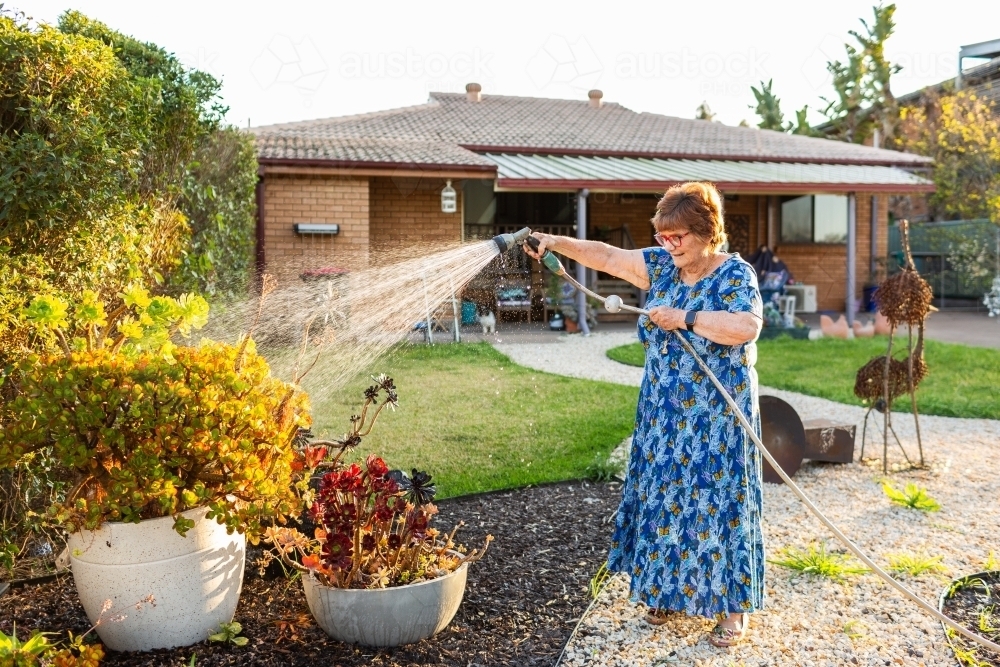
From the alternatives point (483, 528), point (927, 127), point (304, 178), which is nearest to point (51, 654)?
point (483, 528)

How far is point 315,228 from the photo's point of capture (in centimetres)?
1321

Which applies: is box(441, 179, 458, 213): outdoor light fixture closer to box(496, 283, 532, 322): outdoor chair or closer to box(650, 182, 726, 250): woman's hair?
box(496, 283, 532, 322): outdoor chair

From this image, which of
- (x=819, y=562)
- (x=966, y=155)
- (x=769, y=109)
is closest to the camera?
(x=819, y=562)

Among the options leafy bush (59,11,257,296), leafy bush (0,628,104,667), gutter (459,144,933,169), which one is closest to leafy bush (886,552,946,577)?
leafy bush (0,628,104,667)

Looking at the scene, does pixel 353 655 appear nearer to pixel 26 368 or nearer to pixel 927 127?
pixel 26 368

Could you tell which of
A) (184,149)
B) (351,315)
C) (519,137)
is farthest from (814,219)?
(184,149)

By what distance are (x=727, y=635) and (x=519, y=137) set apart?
47.7 feet

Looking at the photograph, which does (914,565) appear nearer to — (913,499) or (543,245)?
(913,499)

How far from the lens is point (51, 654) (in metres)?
2.64

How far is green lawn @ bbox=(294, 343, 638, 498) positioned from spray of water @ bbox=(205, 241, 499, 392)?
328mm

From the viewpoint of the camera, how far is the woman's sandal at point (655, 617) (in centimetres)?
349

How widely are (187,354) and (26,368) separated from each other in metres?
0.51

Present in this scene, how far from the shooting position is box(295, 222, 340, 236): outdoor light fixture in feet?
43.4

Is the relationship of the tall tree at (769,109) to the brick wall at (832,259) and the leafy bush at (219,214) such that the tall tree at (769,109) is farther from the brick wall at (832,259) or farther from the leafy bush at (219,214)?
the leafy bush at (219,214)
